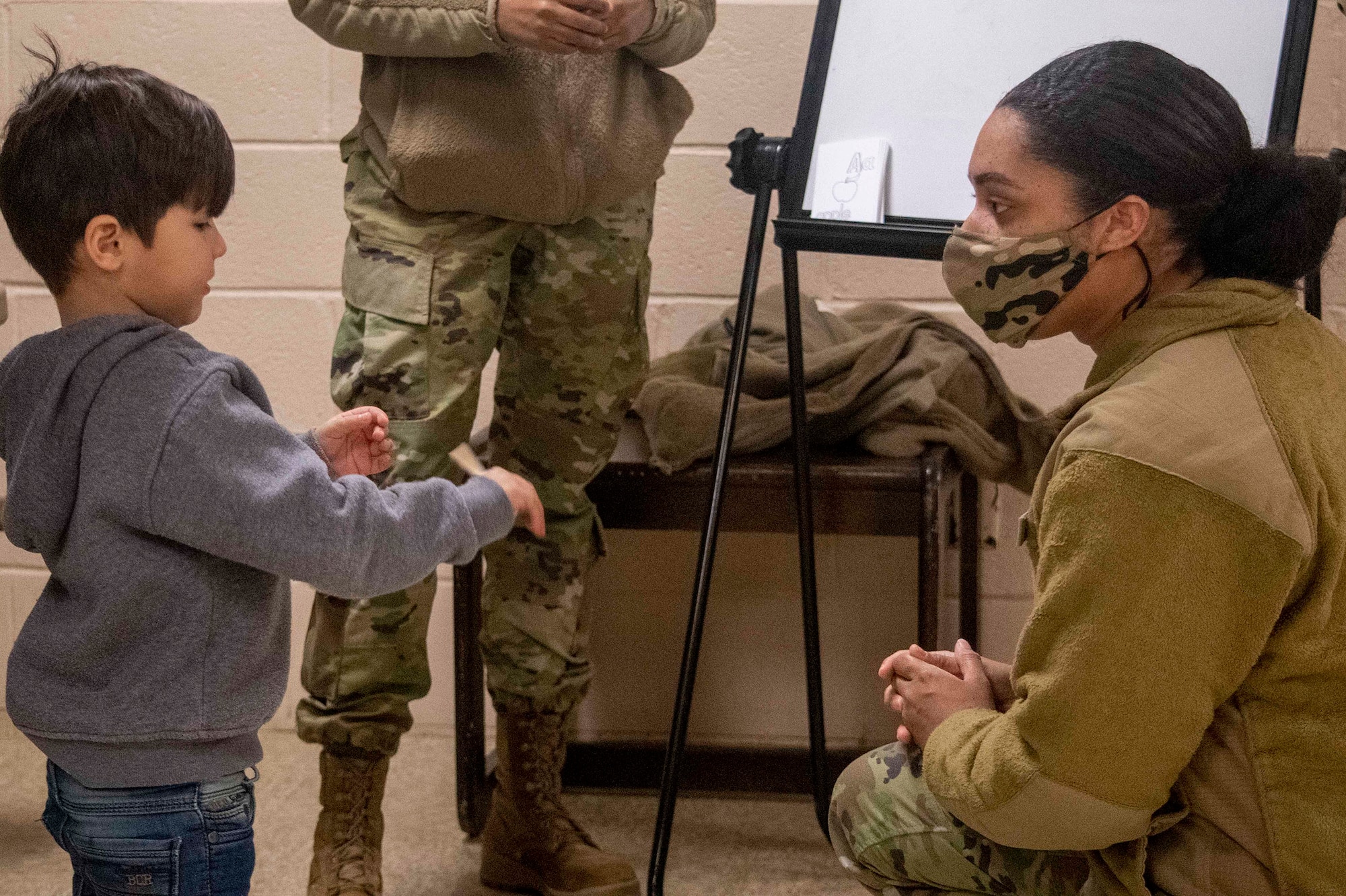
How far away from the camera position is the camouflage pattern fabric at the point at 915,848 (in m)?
1.00

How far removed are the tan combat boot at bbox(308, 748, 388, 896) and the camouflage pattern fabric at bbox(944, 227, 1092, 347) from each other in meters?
0.91

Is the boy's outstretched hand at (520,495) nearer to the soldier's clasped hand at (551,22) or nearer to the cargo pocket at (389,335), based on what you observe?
the cargo pocket at (389,335)

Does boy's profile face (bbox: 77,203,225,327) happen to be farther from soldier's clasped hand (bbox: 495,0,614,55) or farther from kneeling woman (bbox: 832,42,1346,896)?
kneeling woman (bbox: 832,42,1346,896)

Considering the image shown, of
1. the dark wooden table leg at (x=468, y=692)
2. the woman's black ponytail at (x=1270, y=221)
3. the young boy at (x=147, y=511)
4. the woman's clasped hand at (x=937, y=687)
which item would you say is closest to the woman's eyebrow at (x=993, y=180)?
the woman's black ponytail at (x=1270, y=221)

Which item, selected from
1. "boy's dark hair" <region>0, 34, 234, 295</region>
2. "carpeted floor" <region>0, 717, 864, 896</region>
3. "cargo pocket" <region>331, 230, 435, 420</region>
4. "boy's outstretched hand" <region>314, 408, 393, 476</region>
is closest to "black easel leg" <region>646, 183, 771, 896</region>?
"carpeted floor" <region>0, 717, 864, 896</region>

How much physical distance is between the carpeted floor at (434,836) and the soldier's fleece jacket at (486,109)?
90 centimetres

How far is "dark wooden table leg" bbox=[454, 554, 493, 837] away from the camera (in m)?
1.87

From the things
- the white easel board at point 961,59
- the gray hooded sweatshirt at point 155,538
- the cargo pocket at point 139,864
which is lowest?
the cargo pocket at point 139,864

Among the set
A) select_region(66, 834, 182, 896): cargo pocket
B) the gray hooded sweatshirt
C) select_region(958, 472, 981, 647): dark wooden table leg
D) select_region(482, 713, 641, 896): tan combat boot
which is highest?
the gray hooded sweatshirt

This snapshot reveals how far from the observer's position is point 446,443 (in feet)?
5.03

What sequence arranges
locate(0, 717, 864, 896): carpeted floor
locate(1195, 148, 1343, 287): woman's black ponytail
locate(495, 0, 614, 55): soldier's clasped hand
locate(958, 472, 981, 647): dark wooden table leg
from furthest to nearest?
locate(958, 472, 981, 647): dark wooden table leg → locate(0, 717, 864, 896): carpeted floor → locate(495, 0, 614, 55): soldier's clasped hand → locate(1195, 148, 1343, 287): woman's black ponytail

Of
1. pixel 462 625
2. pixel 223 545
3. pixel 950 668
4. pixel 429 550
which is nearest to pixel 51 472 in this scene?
pixel 223 545

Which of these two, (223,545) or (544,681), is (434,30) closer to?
(223,545)

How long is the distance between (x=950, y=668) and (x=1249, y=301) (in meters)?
0.37
